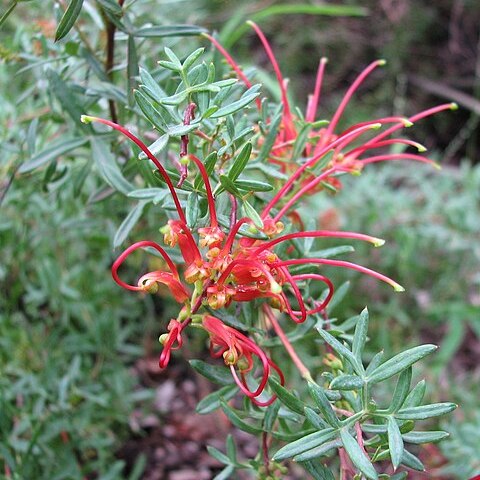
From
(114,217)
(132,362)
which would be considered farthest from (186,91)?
(132,362)

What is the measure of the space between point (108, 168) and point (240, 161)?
0.80 ft

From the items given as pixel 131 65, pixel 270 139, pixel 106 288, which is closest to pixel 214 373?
pixel 270 139

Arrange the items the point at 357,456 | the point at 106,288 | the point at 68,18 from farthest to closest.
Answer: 1. the point at 106,288
2. the point at 68,18
3. the point at 357,456

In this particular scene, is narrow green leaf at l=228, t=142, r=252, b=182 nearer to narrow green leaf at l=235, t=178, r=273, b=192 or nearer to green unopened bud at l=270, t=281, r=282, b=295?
narrow green leaf at l=235, t=178, r=273, b=192

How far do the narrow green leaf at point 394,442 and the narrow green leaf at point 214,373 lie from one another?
0.19m

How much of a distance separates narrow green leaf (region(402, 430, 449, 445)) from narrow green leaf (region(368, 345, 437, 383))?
0.19 feet

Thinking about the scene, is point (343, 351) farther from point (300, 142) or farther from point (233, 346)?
point (300, 142)

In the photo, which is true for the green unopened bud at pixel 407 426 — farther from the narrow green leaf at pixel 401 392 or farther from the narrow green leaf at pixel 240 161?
the narrow green leaf at pixel 240 161

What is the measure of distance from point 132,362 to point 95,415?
0.43 m

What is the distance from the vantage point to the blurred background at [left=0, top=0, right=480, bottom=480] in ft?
3.03

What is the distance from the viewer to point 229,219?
0.63m

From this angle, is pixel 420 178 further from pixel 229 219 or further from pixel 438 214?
pixel 229 219

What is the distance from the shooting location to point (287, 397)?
2.04 feet

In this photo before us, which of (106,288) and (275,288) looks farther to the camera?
(106,288)
